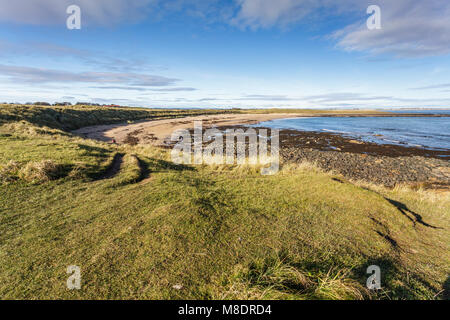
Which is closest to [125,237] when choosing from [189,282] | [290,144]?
[189,282]

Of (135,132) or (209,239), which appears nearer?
(209,239)

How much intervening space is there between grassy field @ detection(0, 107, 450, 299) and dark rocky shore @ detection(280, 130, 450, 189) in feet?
34.0

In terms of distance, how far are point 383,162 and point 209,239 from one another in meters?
25.1

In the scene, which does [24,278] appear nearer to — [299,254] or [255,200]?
[299,254]

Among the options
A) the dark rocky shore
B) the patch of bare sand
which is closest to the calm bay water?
the dark rocky shore

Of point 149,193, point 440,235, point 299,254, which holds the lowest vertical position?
point 440,235

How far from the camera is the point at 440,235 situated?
6.28 m

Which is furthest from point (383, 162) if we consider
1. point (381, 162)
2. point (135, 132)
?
point (135, 132)

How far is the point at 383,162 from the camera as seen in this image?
22.3 metres

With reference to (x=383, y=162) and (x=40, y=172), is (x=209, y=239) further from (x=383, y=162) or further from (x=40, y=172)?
(x=383, y=162)

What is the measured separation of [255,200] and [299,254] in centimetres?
313

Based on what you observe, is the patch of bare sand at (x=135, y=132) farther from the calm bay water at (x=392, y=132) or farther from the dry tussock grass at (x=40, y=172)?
the calm bay water at (x=392, y=132)

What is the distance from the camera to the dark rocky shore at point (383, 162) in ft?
58.7

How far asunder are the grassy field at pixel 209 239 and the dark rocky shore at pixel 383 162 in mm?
10378
